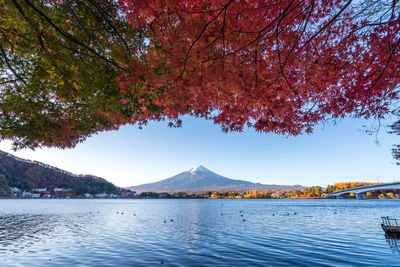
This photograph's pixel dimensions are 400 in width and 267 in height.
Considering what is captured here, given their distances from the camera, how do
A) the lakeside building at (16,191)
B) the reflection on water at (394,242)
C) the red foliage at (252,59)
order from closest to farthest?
the red foliage at (252,59) < the reflection on water at (394,242) < the lakeside building at (16,191)

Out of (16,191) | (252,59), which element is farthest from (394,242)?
(16,191)

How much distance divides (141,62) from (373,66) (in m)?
6.20

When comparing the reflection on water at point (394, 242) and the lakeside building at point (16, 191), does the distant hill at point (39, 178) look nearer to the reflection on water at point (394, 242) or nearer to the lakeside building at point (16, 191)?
the lakeside building at point (16, 191)

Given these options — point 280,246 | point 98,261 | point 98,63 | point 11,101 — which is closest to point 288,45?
point 98,63

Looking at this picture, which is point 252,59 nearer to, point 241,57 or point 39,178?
point 241,57

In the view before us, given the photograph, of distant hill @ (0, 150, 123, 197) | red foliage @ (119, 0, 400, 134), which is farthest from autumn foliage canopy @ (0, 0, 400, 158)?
distant hill @ (0, 150, 123, 197)

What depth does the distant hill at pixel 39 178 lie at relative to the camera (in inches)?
5876

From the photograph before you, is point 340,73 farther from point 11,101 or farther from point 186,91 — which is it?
point 11,101

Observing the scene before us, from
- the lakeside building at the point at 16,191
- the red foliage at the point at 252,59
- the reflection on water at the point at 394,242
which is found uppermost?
the red foliage at the point at 252,59

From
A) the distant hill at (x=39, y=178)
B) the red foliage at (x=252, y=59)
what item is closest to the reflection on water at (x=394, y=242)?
the red foliage at (x=252, y=59)

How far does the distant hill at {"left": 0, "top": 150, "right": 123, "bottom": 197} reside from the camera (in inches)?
5876

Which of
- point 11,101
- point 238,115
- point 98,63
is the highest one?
point 98,63

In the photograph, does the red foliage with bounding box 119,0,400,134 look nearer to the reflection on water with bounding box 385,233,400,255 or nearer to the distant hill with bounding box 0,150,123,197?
the reflection on water with bounding box 385,233,400,255

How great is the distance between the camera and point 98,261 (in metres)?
9.98
